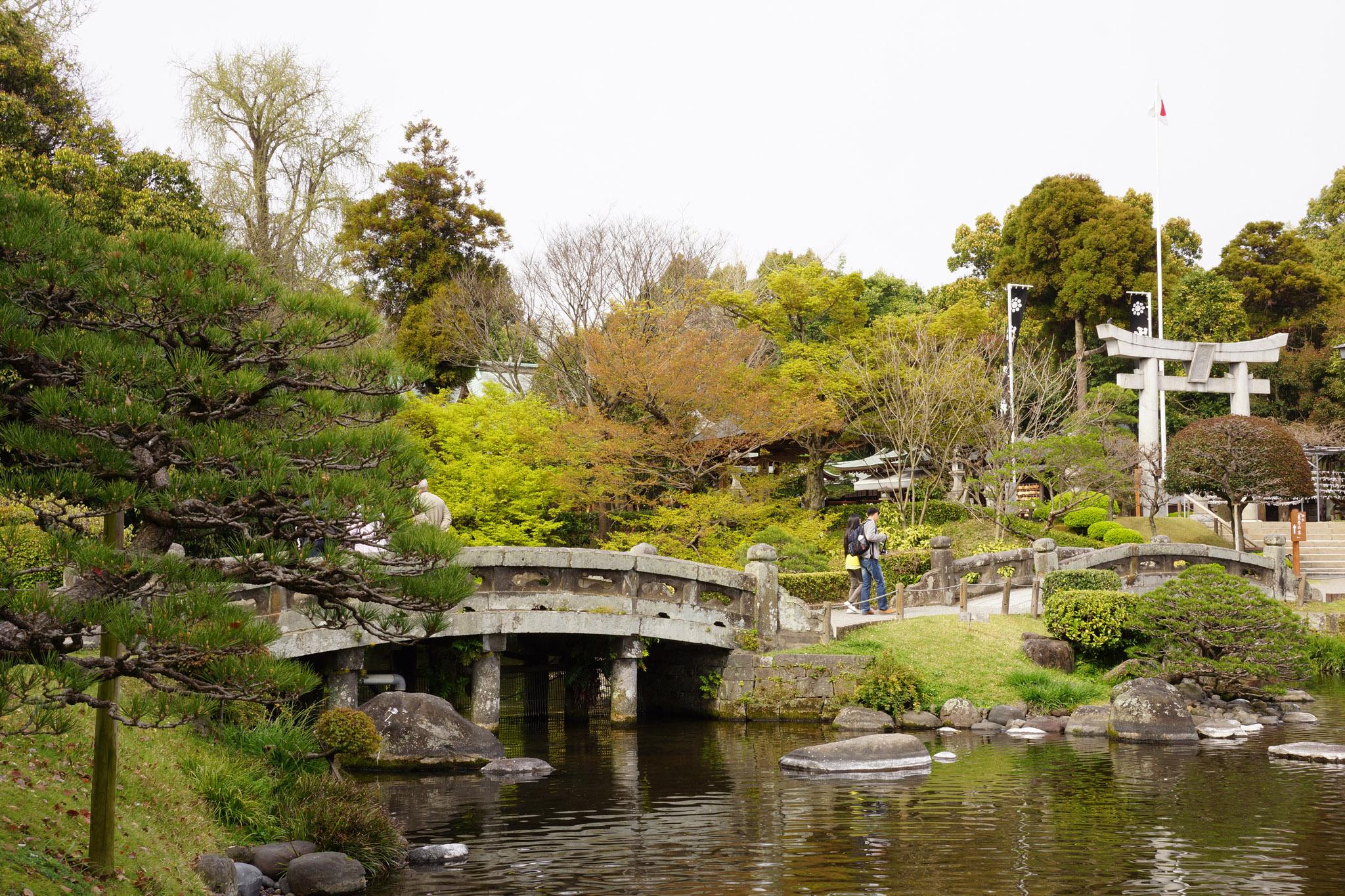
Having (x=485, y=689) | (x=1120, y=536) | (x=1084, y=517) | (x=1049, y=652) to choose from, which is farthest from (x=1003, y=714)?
(x=1084, y=517)

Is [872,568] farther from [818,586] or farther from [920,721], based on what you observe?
[920,721]

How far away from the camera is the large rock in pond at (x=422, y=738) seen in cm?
1509

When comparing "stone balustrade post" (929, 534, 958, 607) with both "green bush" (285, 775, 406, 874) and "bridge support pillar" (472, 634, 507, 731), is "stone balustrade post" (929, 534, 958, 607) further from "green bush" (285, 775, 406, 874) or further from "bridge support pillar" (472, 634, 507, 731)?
"green bush" (285, 775, 406, 874)

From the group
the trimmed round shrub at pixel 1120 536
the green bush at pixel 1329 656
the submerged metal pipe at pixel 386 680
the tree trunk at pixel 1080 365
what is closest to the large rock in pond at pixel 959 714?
the submerged metal pipe at pixel 386 680

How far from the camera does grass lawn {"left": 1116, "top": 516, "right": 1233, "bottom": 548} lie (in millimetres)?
35438

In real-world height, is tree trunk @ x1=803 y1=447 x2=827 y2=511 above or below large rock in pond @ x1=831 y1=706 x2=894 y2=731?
above

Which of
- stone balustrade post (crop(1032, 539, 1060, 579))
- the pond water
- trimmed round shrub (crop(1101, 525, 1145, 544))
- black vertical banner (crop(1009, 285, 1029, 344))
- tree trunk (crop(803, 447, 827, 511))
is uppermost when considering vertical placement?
black vertical banner (crop(1009, 285, 1029, 344))

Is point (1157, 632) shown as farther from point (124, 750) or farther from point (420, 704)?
point (124, 750)

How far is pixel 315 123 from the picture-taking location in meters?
34.2

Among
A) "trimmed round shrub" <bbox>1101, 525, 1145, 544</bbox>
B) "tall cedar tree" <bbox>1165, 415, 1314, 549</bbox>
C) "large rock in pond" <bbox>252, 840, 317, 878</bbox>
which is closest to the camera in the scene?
"large rock in pond" <bbox>252, 840, 317, 878</bbox>

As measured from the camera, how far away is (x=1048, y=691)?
772 inches

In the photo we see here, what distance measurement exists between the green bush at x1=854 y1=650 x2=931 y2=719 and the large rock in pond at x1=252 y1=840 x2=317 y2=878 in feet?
34.8

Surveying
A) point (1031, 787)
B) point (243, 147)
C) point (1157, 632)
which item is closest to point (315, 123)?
point (243, 147)

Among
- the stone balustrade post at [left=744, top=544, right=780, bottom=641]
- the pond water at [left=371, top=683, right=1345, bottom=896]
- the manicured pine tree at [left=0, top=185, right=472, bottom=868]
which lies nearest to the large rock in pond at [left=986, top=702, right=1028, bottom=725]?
the pond water at [left=371, top=683, right=1345, bottom=896]
